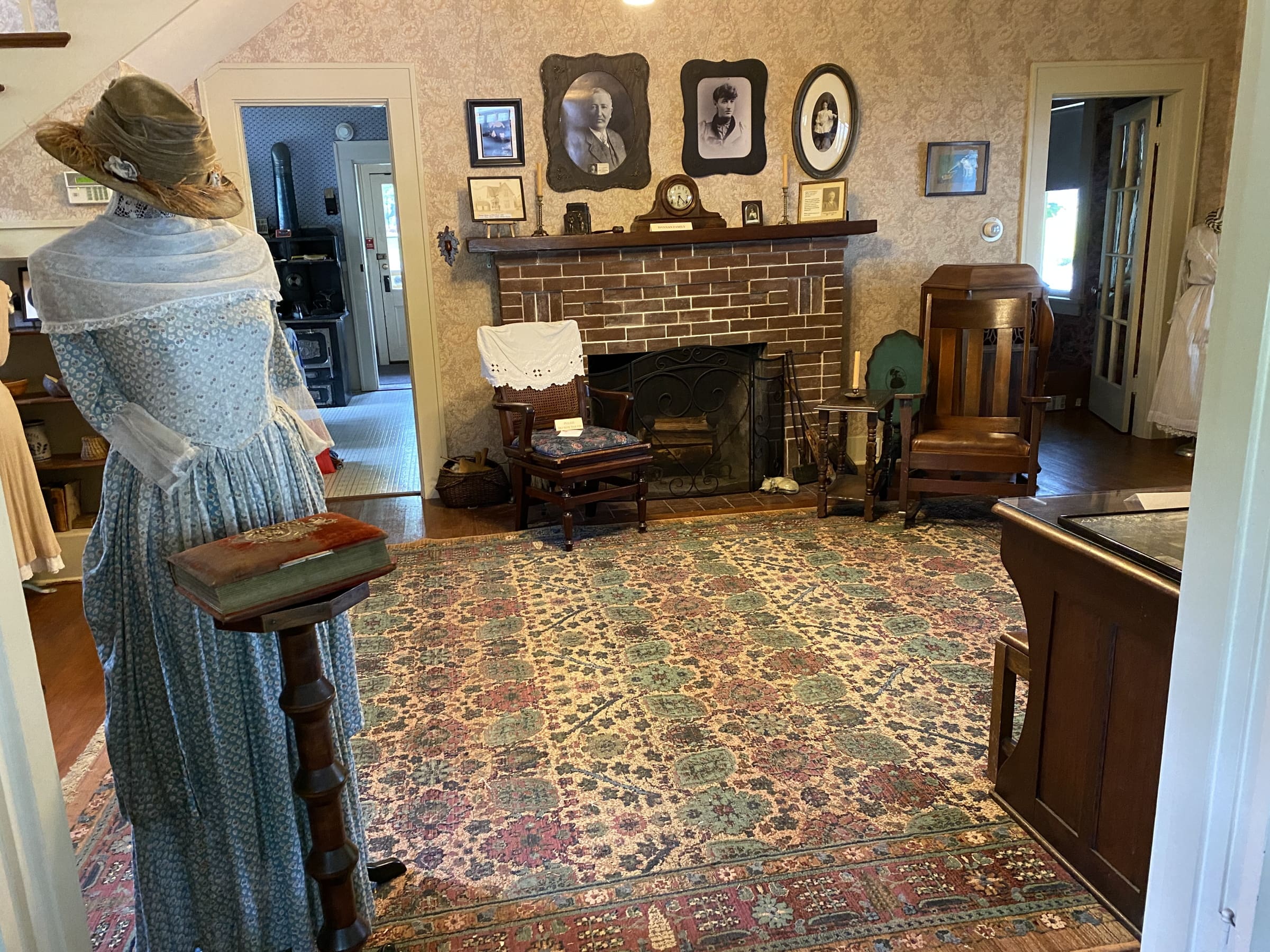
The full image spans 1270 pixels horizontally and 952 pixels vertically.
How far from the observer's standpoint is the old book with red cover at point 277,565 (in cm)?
133

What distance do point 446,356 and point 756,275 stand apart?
167 cm

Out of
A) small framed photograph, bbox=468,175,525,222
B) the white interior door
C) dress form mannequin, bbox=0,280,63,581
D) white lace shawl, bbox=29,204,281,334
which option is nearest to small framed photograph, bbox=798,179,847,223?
small framed photograph, bbox=468,175,525,222

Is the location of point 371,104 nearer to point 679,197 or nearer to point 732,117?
point 679,197

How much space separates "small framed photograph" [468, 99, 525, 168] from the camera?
4625 millimetres

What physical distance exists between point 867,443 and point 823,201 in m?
1.37

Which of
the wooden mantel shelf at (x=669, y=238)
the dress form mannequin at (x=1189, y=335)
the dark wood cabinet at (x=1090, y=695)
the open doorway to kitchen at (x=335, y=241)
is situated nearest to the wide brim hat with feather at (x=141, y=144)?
the dark wood cabinet at (x=1090, y=695)

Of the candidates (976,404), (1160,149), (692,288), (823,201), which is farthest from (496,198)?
(1160,149)

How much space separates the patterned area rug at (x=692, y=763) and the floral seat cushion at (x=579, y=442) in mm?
485

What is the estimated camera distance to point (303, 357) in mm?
8039

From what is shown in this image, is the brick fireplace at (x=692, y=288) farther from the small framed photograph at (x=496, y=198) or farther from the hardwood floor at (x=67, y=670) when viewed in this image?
the hardwood floor at (x=67, y=670)

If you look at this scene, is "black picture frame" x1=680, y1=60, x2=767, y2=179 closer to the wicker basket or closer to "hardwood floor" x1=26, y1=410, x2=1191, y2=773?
"hardwood floor" x1=26, y1=410, x2=1191, y2=773

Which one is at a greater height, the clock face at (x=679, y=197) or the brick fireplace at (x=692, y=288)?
the clock face at (x=679, y=197)

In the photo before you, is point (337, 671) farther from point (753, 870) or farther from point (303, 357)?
point (303, 357)

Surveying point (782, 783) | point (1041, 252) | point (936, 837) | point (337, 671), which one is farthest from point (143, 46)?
point (1041, 252)
